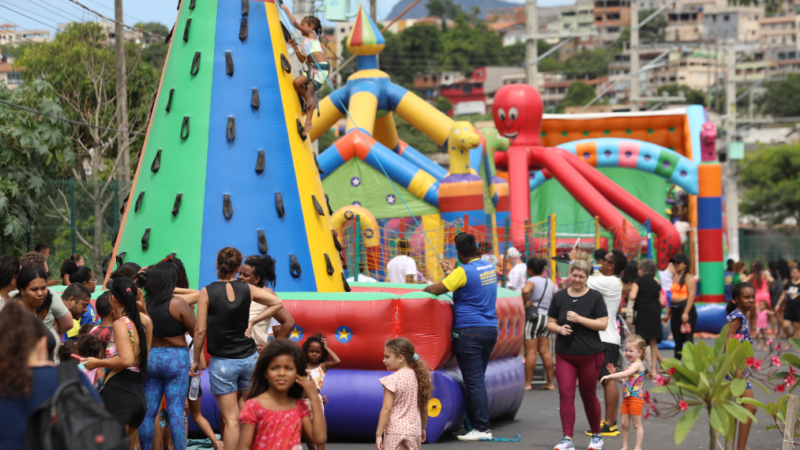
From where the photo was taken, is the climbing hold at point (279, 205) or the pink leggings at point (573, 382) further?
the climbing hold at point (279, 205)

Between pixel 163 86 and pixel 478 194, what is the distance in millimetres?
6998

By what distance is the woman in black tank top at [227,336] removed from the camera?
5.71 metres

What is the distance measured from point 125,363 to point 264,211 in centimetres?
329

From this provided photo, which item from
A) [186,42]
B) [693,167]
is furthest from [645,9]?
[186,42]

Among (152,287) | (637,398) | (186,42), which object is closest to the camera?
(152,287)

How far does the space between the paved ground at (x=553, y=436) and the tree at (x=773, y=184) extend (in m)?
45.7

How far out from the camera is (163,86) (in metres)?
8.74

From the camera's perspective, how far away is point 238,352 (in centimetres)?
579

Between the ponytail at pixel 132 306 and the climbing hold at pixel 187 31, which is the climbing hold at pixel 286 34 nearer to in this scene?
the climbing hold at pixel 187 31

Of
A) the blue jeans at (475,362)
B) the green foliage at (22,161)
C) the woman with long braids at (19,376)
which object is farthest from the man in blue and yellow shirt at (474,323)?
the green foliage at (22,161)

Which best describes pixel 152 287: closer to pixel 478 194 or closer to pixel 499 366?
pixel 499 366

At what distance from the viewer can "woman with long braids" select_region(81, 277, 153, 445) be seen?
491cm

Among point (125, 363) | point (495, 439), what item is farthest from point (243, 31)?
point (125, 363)

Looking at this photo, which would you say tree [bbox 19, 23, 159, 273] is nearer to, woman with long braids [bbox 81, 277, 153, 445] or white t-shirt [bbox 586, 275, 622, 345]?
white t-shirt [bbox 586, 275, 622, 345]
